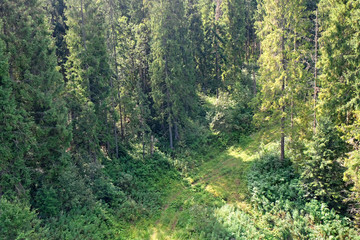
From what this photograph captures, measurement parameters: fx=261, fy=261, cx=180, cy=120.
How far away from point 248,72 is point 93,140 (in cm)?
3046

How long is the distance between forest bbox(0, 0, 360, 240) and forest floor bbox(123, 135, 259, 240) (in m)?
0.11

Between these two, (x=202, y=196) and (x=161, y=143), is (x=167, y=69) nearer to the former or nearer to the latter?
(x=161, y=143)

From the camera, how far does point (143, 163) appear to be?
78.1ft

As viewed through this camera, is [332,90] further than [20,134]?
Yes

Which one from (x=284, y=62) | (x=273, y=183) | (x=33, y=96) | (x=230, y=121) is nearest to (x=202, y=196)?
(x=273, y=183)

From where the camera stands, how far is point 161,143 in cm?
2833

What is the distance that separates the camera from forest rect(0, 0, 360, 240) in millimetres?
14094

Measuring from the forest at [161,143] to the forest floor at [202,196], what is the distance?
0.11 m

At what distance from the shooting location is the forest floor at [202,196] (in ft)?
55.0

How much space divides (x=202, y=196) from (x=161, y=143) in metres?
9.46

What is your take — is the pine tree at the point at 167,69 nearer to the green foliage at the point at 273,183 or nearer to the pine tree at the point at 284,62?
the green foliage at the point at 273,183

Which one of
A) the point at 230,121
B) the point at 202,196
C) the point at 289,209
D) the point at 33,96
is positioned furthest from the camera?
the point at 230,121

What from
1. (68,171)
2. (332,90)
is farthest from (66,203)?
(332,90)

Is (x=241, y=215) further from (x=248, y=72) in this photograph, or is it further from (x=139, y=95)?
(x=248, y=72)
